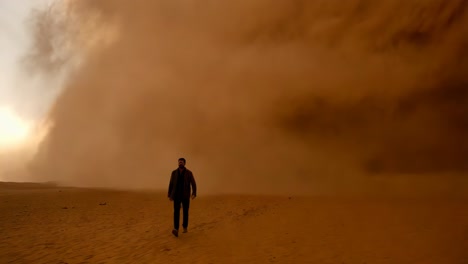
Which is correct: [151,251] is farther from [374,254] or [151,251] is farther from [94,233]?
[374,254]

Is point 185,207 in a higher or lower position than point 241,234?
higher

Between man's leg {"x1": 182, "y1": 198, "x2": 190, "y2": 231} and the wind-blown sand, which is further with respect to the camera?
man's leg {"x1": 182, "y1": 198, "x2": 190, "y2": 231}

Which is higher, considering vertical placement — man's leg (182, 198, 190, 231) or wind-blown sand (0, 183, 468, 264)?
man's leg (182, 198, 190, 231)

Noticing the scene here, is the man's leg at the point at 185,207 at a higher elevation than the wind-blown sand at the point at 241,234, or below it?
higher

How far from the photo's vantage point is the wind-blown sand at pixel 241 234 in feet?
22.6

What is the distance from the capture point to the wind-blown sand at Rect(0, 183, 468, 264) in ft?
22.6

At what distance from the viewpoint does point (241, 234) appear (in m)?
9.03

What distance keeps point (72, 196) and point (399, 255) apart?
1559 cm

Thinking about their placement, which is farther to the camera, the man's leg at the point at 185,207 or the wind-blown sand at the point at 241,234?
the man's leg at the point at 185,207

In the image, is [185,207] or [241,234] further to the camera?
[241,234]

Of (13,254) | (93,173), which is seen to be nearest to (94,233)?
(13,254)

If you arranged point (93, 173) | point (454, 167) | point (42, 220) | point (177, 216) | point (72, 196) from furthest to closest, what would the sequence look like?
1. point (93, 173)
2. point (454, 167)
3. point (72, 196)
4. point (42, 220)
5. point (177, 216)

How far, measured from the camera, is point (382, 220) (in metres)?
10.4

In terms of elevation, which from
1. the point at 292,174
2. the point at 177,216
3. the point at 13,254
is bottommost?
the point at 13,254
